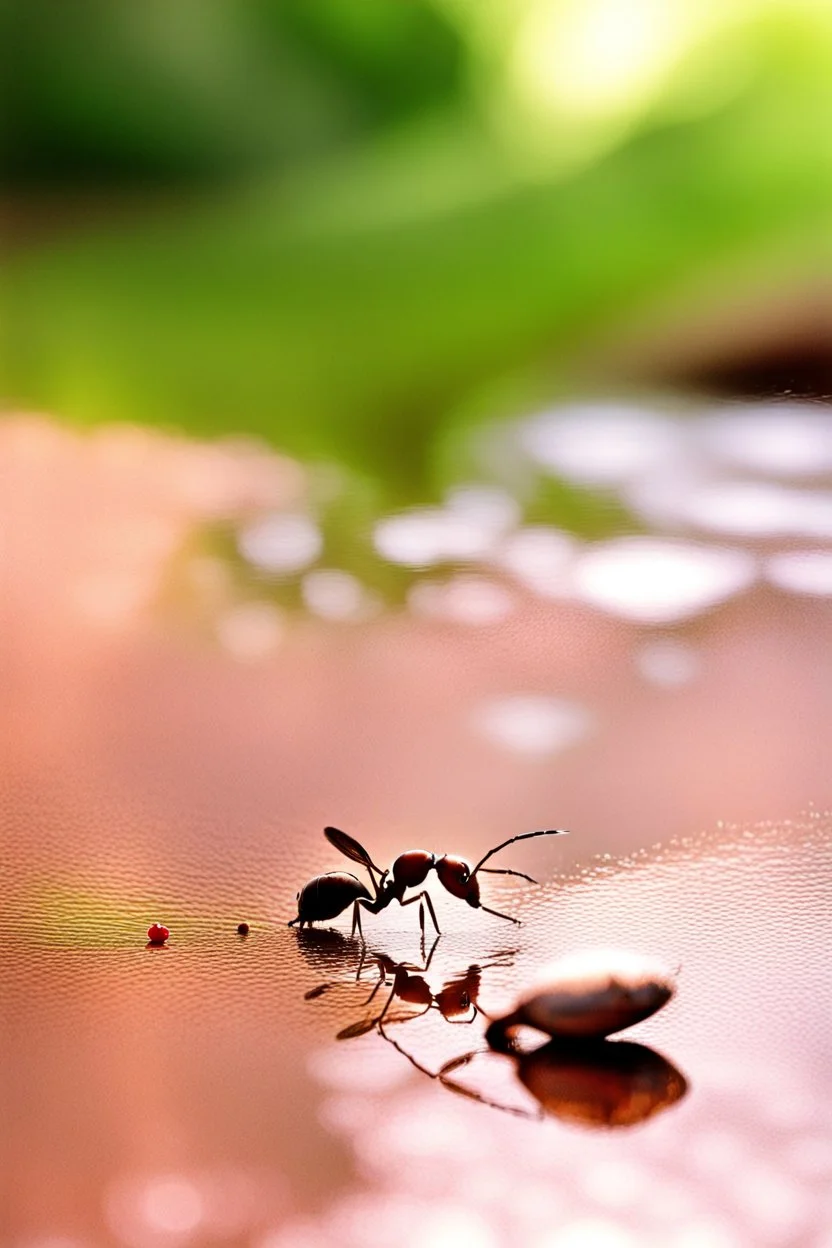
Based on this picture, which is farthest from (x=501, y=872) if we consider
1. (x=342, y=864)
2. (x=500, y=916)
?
(x=342, y=864)

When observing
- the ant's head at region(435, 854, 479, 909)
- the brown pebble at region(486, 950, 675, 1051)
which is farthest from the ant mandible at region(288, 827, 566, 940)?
the brown pebble at region(486, 950, 675, 1051)

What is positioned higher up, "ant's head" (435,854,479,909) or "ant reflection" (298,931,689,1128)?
"ant's head" (435,854,479,909)

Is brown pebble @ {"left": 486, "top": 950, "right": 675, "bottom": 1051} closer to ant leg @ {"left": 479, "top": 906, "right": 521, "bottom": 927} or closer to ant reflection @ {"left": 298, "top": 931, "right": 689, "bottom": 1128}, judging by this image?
ant reflection @ {"left": 298, "top": 931, "right": 689, "bottom": 1128}

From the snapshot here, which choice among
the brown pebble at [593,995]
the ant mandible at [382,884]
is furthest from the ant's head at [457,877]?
the brown pebble at [593,995]

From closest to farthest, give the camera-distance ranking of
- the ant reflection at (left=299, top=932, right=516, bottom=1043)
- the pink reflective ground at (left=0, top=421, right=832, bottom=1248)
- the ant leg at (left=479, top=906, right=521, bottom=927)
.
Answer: the pink reflective ground at (left=0, top=421, right=832, bottom=1248)
the ant reflection at (left=299, top=932, right=516, bottom=1043)
the ant leg at (left=479, top=906, right=521, bottom=927)

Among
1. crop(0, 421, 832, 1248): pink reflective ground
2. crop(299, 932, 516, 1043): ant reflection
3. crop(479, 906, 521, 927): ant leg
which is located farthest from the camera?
crop(479, 906, 521, 927): ant leg

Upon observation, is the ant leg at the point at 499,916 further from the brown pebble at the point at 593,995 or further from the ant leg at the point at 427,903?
the brown pebble at the point at 593,995

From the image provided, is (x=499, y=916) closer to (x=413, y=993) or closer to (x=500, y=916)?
(x=500, y=916)
